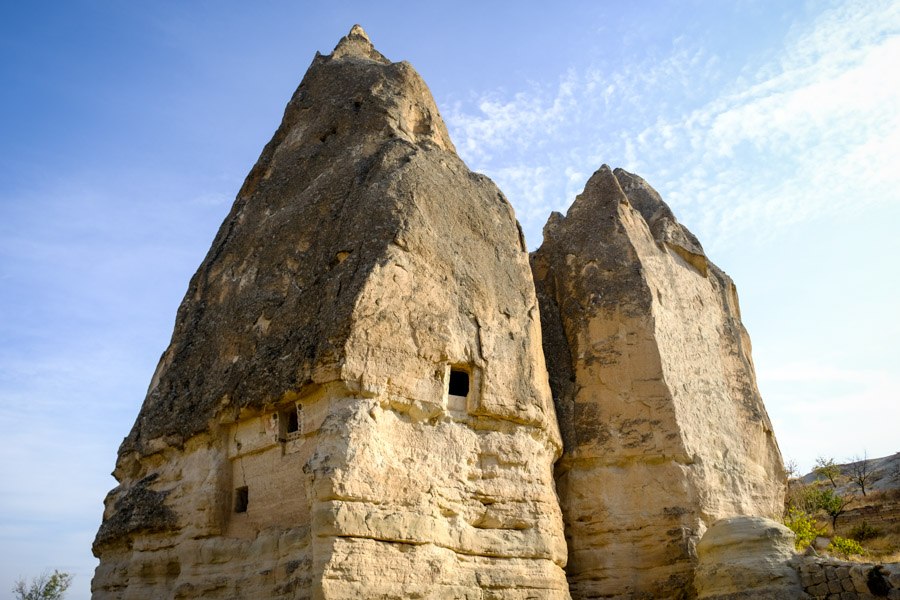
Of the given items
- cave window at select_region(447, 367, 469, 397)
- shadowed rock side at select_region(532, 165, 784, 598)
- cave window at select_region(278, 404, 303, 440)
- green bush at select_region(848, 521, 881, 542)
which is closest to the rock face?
shadowed rock side at select_region(532, 165, 784, 598)

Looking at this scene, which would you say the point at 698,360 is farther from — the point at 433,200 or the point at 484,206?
the point at 433,200

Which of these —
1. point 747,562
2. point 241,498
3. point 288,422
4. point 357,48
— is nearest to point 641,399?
point 747,562

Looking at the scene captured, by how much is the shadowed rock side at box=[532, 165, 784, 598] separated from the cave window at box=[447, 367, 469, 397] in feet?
11.1

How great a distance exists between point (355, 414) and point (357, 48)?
41.2ft

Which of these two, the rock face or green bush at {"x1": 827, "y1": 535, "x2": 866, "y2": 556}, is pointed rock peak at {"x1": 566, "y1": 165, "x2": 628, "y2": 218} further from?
green bush at {"x1": 827, "y1": 535, "x2": 866, "y2": 556}

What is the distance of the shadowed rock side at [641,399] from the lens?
48.9ft

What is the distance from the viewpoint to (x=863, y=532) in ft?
85.2

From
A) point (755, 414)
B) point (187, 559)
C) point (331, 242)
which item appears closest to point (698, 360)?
point (755, 414)

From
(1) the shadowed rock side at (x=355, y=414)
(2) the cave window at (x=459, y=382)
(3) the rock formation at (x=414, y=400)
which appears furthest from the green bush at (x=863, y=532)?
(2) the cave window at (x=459, y=382)

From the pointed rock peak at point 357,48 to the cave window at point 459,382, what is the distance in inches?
380

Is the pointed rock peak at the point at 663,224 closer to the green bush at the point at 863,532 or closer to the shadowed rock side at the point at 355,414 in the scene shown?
the shadowed rock side at the point at 355,414

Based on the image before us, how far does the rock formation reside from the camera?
1159cm

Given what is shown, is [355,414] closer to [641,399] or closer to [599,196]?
[641,399]

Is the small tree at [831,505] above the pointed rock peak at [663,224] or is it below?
below
